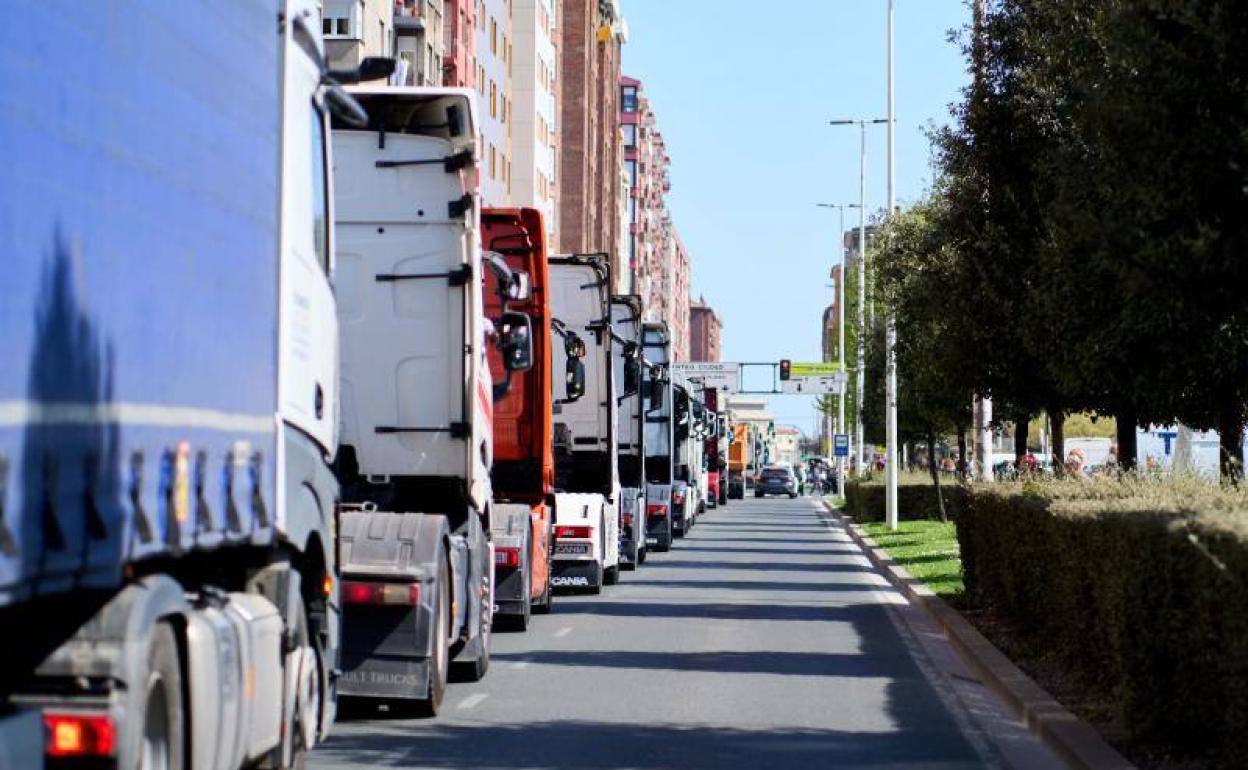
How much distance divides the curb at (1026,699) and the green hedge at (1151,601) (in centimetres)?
29

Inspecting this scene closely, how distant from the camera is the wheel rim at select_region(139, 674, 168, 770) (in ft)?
23.7

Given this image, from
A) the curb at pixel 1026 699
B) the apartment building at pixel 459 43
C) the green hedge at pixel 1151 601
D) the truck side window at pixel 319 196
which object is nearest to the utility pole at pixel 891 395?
the apartment building at pixel 459 43

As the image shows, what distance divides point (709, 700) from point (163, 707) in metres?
8.21

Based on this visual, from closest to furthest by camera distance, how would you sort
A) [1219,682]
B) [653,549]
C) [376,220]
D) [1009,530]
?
1. [1219,682]
2. [376,220]
3. [1009,530]
4. [653,549]

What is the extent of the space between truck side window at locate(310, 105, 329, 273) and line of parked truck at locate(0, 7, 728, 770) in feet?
0.08

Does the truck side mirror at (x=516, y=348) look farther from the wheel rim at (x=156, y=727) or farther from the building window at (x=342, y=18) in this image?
the building window at (x=342, y=18)

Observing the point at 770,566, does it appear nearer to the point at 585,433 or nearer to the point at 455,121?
the point at 585,433

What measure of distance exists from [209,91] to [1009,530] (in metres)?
12.9

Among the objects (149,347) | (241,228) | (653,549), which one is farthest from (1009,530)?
(653,549)

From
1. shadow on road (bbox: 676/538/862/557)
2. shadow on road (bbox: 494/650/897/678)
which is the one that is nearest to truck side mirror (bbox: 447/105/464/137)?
shadow on road (bbox: 494/650/897/678)

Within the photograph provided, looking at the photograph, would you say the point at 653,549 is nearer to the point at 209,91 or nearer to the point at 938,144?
the point at 938,144

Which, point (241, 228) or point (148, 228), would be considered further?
point (241, 228)

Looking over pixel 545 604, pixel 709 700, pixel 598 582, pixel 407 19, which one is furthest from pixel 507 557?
pixel 407 19

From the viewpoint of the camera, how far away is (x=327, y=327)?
10.7 meters
